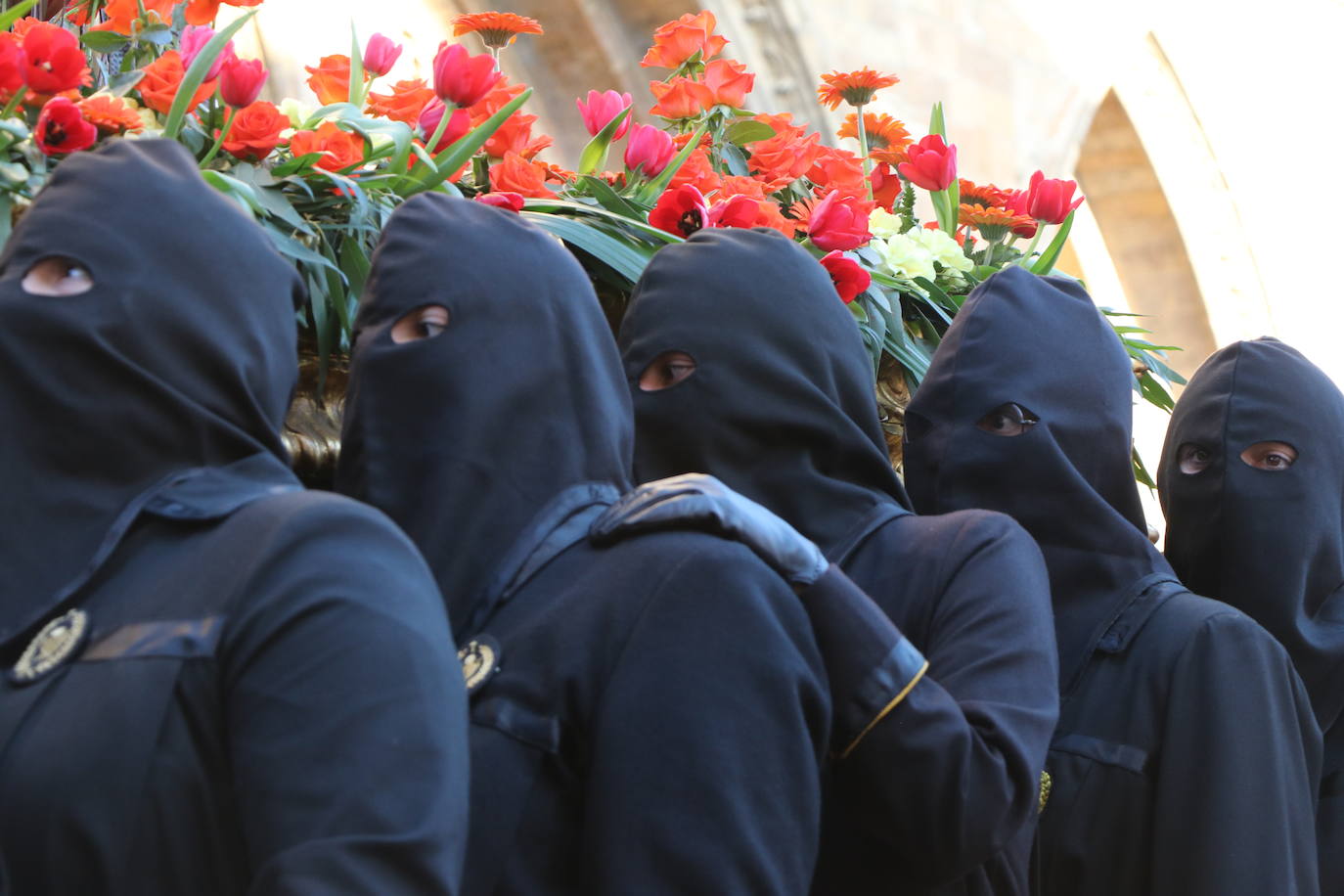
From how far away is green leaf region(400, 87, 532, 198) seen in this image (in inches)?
88.9

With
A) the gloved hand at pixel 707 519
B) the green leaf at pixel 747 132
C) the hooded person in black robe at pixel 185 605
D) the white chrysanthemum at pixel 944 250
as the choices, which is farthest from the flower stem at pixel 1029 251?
the hooded person in black robe at pixel 185 605

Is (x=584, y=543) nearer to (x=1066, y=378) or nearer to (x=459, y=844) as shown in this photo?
(x=459, y=844)

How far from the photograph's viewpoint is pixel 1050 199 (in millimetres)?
2986

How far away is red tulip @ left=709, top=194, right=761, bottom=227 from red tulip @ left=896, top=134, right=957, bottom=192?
2.02 feet

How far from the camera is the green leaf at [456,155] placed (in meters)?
2.26

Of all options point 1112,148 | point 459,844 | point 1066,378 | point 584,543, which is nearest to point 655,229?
point 1066,378

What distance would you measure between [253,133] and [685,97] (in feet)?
3.10

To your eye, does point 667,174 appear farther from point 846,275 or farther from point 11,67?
point 11,67

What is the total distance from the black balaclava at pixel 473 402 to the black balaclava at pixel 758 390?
0.24m

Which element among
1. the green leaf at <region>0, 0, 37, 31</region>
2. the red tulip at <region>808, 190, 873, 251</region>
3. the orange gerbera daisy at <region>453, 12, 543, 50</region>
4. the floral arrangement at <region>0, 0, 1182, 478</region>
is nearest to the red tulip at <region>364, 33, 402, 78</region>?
the floral arrangement at <region>0, 0, 1182, 478</region>

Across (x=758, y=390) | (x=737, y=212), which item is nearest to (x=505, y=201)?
(x=737, y=212)

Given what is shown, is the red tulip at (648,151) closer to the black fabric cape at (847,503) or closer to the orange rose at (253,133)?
the black fabric cape at (847,503)

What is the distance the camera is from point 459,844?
1.34 m

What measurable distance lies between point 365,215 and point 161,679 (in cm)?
93
